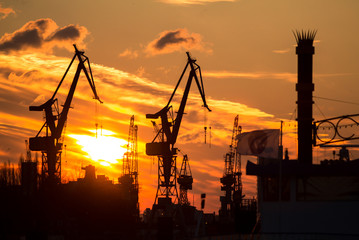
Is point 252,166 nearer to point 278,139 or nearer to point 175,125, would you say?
point 278,139

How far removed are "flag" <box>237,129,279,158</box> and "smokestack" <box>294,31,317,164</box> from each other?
43.9 ft

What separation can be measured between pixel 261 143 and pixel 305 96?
17.0m

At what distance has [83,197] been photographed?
127750 millimetres

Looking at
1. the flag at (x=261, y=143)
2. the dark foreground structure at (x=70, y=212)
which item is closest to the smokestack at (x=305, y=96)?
the flag at (x=261, y=143)

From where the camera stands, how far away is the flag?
4866cm

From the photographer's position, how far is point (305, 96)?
64.7 meters

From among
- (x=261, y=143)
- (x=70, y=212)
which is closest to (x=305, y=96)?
(x=261, y=143)

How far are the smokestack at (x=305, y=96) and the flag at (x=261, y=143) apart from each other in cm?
1338

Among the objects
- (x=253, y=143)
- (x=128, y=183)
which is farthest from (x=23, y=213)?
(x=128, y=183)

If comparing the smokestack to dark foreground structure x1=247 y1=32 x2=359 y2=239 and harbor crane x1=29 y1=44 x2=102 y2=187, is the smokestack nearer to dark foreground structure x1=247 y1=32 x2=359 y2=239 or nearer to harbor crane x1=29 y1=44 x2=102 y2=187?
dark foreground structure x1=247 y1=32 x2=359 y2=239

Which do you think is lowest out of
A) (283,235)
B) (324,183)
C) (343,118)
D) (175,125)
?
(283,235)

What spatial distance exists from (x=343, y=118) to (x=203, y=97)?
104341 millimetres

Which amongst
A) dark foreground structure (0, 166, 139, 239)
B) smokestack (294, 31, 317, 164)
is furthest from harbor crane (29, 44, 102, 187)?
smokestack (294, 31, 317, 164)

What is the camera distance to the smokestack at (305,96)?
208 ft
